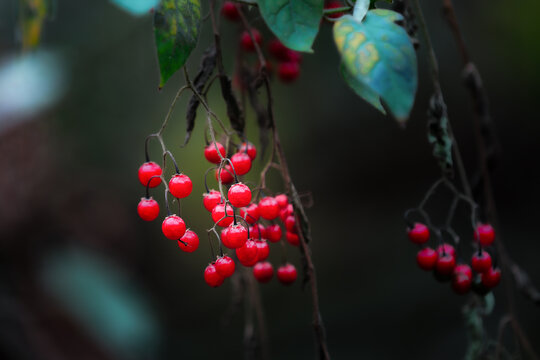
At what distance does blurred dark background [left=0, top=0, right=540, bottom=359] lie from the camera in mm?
2094

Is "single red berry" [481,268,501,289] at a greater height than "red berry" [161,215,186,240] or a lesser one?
lesser

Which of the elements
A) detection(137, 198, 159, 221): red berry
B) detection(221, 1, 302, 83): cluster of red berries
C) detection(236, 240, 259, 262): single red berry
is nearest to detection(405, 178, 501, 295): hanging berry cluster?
detection(236, 240, 259, 262): single red berry

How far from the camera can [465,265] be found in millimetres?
808

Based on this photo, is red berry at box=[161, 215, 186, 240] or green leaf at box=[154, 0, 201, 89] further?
red berry at box=[161, 215, 186, 240]

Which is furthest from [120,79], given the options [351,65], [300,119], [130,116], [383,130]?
[351,65]

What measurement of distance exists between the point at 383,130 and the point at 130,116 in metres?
1.23

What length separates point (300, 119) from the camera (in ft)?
7.48

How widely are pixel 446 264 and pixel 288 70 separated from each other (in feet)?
2.16

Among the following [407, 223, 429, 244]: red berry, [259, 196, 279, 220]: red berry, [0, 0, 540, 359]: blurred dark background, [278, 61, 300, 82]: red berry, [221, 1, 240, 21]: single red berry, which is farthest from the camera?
[0, 0, 540, 359]: blurred dark background

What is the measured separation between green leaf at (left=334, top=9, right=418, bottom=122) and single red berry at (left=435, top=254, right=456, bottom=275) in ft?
1.46

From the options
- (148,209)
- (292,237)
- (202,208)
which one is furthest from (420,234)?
(202,208)

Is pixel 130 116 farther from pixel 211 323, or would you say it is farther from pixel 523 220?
pixel 523 220

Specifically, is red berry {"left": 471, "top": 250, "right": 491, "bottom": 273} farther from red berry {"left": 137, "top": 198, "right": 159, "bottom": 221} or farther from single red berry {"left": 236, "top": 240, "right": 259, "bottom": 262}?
red berry {"left": 137, "top": 198, "right": 159, "bottom": 221}

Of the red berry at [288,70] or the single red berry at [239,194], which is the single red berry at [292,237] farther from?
the red berry at [288,70]
